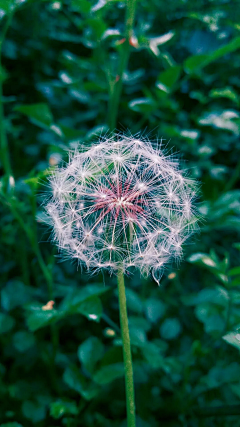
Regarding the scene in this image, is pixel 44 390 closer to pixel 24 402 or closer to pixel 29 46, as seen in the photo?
pixel 24 402

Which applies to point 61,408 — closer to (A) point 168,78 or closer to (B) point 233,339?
(B) point 233,339

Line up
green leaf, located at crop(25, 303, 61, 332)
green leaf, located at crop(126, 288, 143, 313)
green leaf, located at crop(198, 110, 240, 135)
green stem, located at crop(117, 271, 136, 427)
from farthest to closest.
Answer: green leaf, located at crop(198, 110, 240, 135)
green leaf, located at crop(126, 288, 143, 313)
green leaf, located at crop(25, 303, 61, 332)
green stem, located at crop(117, 271, 136, 427)

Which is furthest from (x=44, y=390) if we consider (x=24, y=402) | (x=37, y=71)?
(x=37, y=71)

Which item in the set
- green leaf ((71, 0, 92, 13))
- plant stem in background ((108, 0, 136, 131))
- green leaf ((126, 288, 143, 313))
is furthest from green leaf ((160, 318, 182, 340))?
green leaf ((71, 0, 92, 13))

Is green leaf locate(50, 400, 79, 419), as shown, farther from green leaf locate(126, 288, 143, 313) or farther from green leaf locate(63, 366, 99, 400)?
green leaf locate(126, 288, 143, 313)

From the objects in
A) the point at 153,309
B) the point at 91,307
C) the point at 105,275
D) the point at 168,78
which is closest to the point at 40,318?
the point at 91,307

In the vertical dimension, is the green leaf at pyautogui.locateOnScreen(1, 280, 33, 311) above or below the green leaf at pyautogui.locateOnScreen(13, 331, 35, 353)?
above

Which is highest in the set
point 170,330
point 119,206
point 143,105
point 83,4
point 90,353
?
point 83,4

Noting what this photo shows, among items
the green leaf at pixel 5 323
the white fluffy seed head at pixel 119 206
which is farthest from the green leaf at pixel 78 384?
the white fluffy seed head at pixel 119 206
